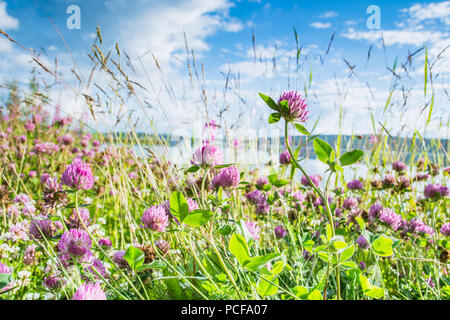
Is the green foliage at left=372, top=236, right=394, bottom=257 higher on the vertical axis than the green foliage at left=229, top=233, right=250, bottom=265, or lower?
lower

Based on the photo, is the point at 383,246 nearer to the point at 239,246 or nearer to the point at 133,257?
the point at 239,246

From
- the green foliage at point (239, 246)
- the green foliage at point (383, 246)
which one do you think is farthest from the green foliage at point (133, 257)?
the green foliage at point (383, 246)

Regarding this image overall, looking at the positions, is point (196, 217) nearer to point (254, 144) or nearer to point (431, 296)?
point (431, 296)

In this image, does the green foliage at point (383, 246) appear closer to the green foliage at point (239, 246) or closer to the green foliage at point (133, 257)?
the green foliage at point (239, 246)

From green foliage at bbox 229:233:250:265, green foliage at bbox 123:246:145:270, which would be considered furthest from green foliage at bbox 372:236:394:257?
green foliage at bbox 123:246:145:270

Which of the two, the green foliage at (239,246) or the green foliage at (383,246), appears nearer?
the green foliage at (239,246)

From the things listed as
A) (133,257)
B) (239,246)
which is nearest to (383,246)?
(239,246)

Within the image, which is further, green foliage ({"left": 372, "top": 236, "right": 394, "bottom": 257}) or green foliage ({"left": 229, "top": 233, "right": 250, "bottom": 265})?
green foliage ({"left": 372, "top": 236, "right": 394, "bottom": 257})

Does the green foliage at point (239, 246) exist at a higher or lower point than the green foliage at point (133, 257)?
higher

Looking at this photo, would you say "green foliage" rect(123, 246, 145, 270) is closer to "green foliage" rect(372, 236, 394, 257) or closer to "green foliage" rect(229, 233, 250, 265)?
"green foliage" rect(229, 233, 250, 265)

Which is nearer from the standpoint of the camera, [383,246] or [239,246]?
[239,246]

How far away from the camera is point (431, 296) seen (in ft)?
2.79
